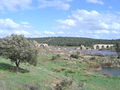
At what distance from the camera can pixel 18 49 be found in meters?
36.4

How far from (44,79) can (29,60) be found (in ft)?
17.2

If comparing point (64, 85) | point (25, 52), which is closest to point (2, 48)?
point (25, 52)

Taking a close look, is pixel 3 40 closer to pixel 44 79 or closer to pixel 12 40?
pixel 12 40

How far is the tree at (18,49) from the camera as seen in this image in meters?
36.6

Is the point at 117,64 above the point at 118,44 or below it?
below

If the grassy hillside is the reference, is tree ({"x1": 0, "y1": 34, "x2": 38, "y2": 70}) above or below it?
above

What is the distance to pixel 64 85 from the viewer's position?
17.9m

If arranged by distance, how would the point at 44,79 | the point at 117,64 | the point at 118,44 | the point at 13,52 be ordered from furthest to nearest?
the point at 118,44
the point at 117,64
the point at 13,52
the point at 44,79


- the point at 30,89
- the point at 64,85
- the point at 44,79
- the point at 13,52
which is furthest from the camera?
the point at 13,52

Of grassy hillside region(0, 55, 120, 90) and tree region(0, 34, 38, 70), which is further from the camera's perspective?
tree region(0, 34, 38, 70)

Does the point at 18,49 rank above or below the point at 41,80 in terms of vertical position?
above

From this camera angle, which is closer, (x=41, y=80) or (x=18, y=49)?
(x=41, y=80)

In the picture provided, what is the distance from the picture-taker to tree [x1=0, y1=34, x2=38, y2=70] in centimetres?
3662

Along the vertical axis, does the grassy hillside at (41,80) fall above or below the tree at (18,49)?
below
